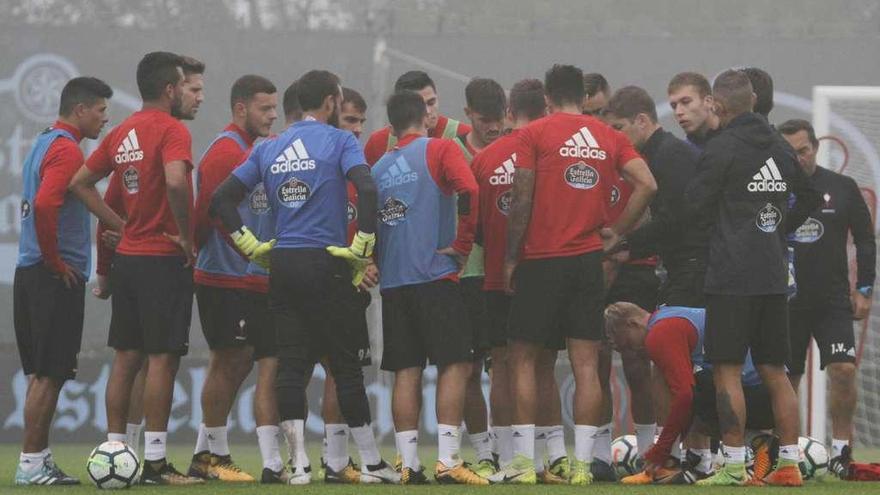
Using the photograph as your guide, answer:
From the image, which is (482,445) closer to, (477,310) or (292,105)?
(477,310)

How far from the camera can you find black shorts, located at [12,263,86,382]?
Result: 8.98m


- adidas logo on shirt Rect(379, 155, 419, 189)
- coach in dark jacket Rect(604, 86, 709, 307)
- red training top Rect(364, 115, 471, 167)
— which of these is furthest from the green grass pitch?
red training top Rect(364, 115, 471, 167)

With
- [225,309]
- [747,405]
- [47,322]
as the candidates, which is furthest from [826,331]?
[47,322]

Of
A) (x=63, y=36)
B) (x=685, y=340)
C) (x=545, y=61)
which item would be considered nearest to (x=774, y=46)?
(x=545, y=61)

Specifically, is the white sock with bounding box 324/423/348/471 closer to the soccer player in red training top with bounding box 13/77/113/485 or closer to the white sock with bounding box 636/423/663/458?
the soccer player in red training top with bounding box 13/77/113/485

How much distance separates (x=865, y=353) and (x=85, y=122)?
8.50m

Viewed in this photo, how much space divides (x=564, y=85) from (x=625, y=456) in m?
2.37

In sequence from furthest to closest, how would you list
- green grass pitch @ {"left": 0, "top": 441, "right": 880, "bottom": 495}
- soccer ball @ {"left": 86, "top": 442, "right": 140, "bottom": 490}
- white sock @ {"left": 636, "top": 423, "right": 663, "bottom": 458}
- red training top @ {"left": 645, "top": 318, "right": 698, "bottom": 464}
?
white sock @ {"left": 636, "top": 423, "right": 663, "bottom": 458} → red training top @ {"left": 645, "top": 318, "right": 698, "bottom": 464} → soccer ball @ {"left": 86, "top": 442, "right": 140, "bottom": 490} → green grass pitch @ {"left": 0, "top": 441, "right": 880, "bottom": 495}

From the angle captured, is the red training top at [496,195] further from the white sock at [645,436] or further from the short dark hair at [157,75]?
the short dark hair at [157,75]

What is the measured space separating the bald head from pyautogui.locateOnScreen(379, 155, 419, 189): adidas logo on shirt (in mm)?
1544

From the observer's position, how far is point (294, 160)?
8.48 metres

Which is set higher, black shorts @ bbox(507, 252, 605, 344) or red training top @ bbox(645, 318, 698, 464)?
black shorts @ bbox(507, 252, 605, 344)

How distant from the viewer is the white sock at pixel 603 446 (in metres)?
9.14

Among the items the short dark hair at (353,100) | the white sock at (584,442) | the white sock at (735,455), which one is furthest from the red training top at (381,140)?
the white sock at (735,455)
